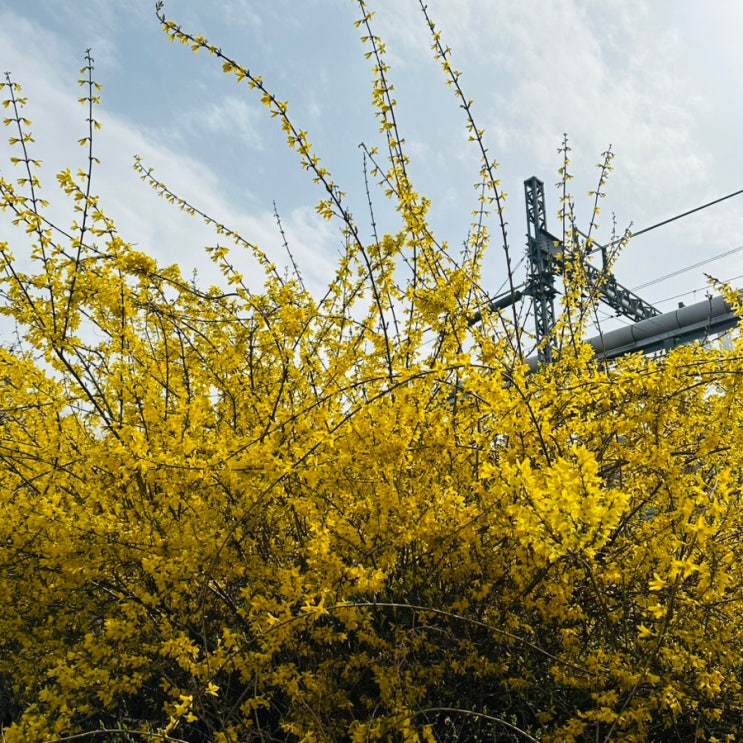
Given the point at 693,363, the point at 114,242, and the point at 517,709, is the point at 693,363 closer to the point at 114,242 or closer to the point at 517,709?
the point at 517,709

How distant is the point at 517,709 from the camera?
2.59 m

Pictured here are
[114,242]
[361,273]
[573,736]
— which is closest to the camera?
[573,736]

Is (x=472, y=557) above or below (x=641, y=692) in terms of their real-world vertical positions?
above

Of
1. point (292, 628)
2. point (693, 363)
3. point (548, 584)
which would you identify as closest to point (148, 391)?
point (292, 628)

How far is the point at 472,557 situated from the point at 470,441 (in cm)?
50

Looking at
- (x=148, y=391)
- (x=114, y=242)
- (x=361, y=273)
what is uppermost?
(x=114, y=242)

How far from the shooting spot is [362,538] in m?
2.49

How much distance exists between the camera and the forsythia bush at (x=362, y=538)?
7.28 ft

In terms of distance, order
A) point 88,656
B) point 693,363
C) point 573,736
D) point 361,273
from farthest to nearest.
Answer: point 361,273, point 88,656, point 693,363, point 573,736

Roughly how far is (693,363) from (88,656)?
2701 millimetres

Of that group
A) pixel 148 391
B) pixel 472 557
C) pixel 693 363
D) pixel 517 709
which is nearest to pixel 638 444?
pixel 693 363

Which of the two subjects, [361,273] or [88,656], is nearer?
[88,656]

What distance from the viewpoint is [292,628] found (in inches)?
90.2

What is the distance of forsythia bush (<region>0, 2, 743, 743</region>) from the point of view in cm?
222
